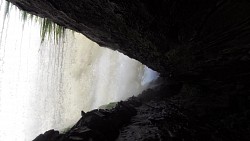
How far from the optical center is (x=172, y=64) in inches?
221

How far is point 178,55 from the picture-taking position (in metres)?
4.94

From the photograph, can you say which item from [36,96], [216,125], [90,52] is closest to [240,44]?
[216,125]

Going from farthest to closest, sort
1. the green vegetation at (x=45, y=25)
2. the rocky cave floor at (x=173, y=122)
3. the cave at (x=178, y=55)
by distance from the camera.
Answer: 1. the green vegetation at (x=45, y=25)
2. the rocky cave floor at (x=173, y=122)
3. the cave at (x=178, y=55)

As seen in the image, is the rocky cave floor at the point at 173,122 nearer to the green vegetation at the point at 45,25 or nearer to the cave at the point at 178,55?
the cave at the point at 178,55

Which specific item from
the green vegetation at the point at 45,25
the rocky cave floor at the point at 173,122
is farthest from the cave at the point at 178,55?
the green vegetation at the point at 45,25

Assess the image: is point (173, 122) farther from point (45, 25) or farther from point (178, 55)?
point (45, 25)

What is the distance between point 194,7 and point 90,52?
10.9 meters

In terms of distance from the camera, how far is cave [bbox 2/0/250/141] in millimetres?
3604

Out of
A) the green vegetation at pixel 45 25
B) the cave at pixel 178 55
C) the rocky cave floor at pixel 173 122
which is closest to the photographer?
the cave at pixel 178 55

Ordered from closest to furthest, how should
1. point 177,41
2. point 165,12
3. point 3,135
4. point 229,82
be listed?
point 165,12, point 177,41, point 229,82, point 3,135

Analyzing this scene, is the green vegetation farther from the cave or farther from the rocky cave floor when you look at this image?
the rocky cave floor

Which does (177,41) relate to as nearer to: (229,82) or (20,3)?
(229,82)

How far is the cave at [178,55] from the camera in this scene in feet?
11.8

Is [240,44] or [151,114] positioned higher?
[240,44]
